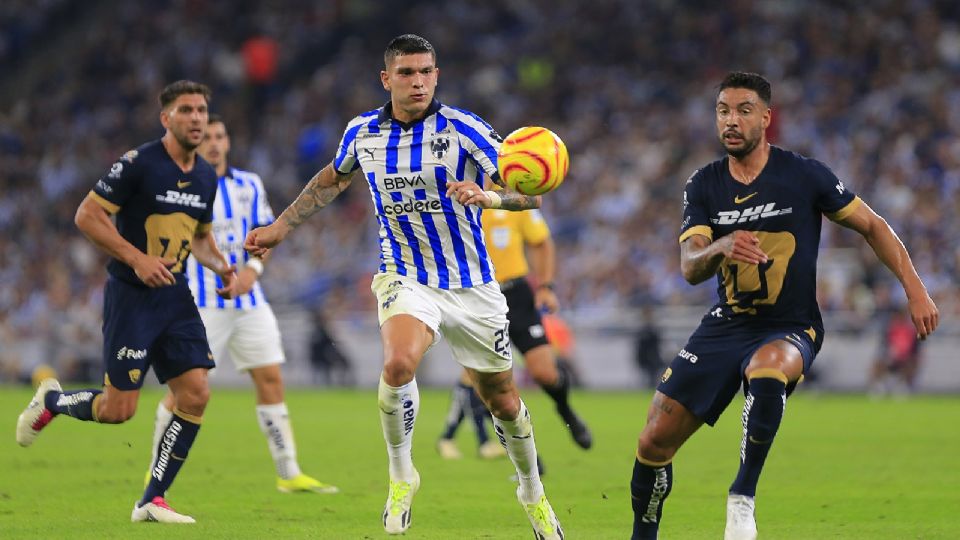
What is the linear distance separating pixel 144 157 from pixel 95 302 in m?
19.5

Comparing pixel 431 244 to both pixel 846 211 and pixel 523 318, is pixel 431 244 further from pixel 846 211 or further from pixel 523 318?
pixel 523 318

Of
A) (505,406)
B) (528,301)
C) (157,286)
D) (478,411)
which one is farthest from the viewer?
(478,411)

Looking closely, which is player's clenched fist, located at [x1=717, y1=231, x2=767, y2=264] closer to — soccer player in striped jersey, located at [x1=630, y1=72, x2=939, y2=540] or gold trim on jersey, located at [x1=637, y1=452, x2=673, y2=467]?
soccer player in striped jersey, located at [x1=630, y1=72, x2=939, y2=540]

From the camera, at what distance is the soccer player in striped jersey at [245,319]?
1048 cm

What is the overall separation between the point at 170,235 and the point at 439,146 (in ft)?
6.52

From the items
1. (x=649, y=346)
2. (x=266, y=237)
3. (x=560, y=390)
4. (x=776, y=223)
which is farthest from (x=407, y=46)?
(x=649, y=346)

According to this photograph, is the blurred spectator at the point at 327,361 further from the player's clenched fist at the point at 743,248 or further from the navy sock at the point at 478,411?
the player's clenched fist at the point at 743,248

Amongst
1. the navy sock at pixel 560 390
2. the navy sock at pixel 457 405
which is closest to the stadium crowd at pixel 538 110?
the navy sock at pixel 457 405

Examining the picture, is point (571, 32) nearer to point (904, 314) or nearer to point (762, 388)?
point (904, 314)

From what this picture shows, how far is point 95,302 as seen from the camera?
2731cm

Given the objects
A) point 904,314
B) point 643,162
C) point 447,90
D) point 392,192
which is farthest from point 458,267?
point 447,90

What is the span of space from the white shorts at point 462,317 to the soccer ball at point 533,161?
0.78 metres

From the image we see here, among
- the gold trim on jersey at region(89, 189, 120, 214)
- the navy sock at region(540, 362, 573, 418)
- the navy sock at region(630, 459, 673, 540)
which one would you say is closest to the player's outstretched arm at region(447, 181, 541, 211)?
the navy sock at region(630, 459, 673, 540)

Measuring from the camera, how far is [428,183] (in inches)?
309
